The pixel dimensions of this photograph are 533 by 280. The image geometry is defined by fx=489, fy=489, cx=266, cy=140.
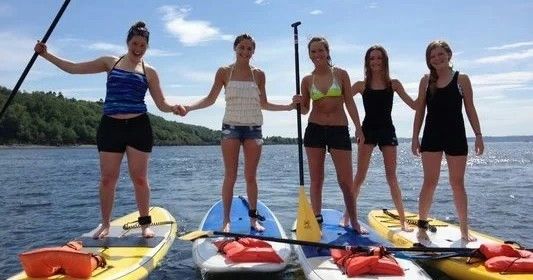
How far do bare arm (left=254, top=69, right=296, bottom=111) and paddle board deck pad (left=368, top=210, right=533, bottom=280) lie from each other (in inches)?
98.9

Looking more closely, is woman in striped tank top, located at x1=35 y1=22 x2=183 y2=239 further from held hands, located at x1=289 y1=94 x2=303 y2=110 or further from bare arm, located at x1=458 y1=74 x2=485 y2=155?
bare arm, located at x1=458 y1=74 x2=485 y2=155

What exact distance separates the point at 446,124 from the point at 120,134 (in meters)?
4.24

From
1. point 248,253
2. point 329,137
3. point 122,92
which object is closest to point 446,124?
point 329,137

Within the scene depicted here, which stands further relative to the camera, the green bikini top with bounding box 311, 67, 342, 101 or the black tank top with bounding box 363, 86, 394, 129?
the black tank top with bounding box 363, 86, 394, 129

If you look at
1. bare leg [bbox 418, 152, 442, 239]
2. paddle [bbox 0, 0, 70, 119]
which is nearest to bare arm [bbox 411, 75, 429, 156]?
bare leg [bbox 418, 152, 442, 239]

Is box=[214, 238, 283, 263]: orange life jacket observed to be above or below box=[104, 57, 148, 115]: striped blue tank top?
below

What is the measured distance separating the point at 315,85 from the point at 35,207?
1157 cm

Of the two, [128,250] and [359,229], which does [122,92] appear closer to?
[128,250]

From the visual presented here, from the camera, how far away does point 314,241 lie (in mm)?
6156

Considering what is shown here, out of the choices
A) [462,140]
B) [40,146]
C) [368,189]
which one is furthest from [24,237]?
Result: [40,146]

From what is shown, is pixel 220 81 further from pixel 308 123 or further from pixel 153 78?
pixel 308 123

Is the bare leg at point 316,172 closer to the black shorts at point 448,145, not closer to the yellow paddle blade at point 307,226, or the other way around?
the yellow paddle blade at point 307,226

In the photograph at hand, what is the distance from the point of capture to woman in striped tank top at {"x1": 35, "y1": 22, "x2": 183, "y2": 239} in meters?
6.18

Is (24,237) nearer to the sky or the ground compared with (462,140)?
nearer to the ground
